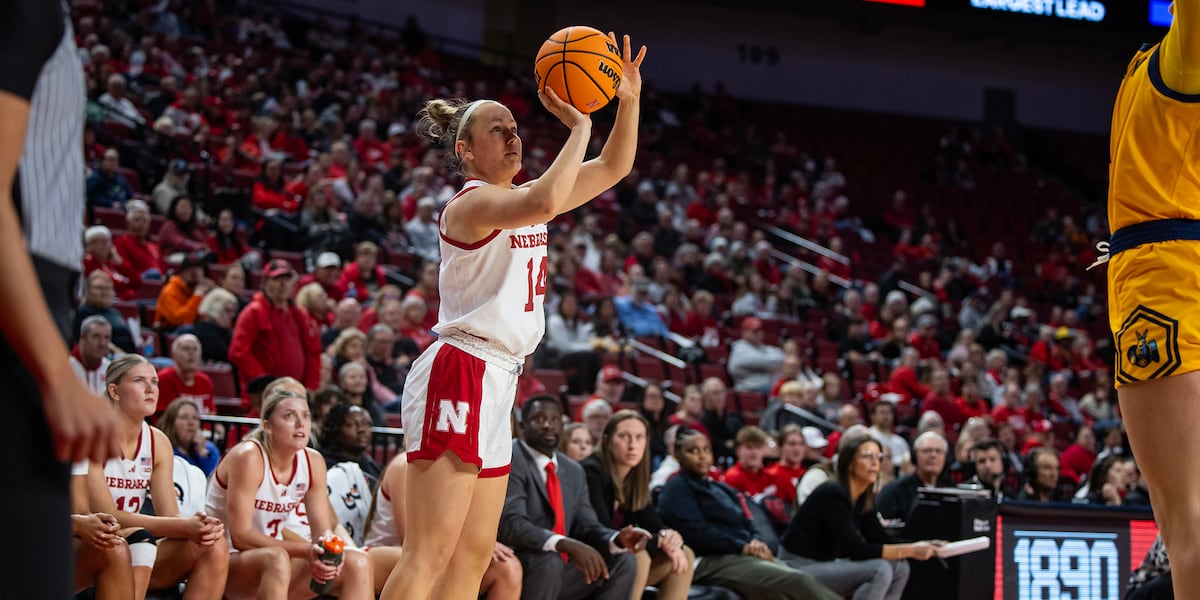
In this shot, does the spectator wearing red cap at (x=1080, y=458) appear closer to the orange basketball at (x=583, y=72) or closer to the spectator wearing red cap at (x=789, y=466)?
the spectator wearing red cap at (x=789, y=466)

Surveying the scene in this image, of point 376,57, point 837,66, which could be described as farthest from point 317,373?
point 837,66

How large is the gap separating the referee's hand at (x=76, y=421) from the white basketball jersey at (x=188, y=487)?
4187 millimetres

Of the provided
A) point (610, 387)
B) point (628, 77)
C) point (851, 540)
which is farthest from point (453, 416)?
point (610, 387)

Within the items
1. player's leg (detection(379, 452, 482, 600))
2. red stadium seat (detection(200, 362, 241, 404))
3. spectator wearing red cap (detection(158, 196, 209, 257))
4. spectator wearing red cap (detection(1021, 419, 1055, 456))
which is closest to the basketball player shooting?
player's leg (detection(379, 452, 482, 600))

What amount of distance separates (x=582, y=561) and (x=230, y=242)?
6968 millimetres

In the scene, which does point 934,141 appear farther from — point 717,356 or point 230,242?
point 230,242

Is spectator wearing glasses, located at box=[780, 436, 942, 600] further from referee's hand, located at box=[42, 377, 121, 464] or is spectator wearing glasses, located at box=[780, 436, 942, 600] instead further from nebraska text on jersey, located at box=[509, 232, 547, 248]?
referee's hand, located at box=[42, 377, 121, 464]

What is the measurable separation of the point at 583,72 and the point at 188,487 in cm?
316

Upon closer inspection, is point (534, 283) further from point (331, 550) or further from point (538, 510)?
point (538, 510)

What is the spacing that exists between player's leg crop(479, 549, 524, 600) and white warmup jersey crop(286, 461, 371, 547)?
0.86 metres

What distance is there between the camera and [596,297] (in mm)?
13156

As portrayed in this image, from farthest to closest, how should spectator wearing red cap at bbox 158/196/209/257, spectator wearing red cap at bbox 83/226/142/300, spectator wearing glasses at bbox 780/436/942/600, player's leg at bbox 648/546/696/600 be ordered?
1. spectator wearing red cap at bbox 158/196/209/257
2. spectator wearing red cap at bbox 83/226/142/300
3. spectator wearing glasses at bbox 780/436/942/600
4. player's leg at bbox 648/546/696/600

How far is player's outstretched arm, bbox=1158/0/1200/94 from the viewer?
117 inches

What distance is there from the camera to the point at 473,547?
3.60 metres
